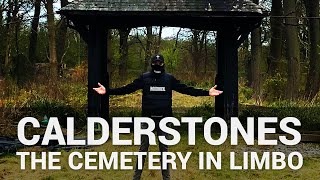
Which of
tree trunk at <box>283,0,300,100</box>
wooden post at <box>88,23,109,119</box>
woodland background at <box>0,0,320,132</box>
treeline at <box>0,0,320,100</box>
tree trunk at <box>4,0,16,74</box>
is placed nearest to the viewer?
wooden post at <box>88,23,109,119</box>

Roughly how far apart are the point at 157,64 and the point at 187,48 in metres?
29.0

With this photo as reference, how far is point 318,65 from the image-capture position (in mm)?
18844

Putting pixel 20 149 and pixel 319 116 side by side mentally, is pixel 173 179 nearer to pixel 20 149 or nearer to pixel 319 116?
pixel 20 149

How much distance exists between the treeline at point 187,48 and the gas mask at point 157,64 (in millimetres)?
5957

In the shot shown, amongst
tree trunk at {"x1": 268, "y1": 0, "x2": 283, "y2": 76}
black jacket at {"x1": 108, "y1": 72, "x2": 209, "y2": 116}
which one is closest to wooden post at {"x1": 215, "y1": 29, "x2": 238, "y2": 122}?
black jacket at {"x1": 108, "y1": 72, "x2": 209, "y2": 116}

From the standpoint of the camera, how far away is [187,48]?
116ft

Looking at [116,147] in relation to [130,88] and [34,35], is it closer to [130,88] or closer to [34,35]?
[130,88]

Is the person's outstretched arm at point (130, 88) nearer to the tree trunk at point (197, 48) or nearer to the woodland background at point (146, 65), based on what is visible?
the woodland background at point (146, 65)

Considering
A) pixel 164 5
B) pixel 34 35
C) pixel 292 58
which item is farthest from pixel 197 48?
pixel 164 5

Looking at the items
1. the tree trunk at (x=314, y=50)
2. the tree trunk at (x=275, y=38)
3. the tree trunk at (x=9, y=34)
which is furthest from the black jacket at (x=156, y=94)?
the tree trunk at (x=9, y=34)

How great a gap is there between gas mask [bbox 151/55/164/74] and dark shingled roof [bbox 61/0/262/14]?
14.1 ft

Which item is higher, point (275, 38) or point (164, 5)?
point (164, 5)

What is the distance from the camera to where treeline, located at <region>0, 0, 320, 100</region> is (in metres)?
18.4

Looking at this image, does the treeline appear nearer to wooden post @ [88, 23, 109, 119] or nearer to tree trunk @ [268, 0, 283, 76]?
tree trunk @ [268, 0, 283, 76]
